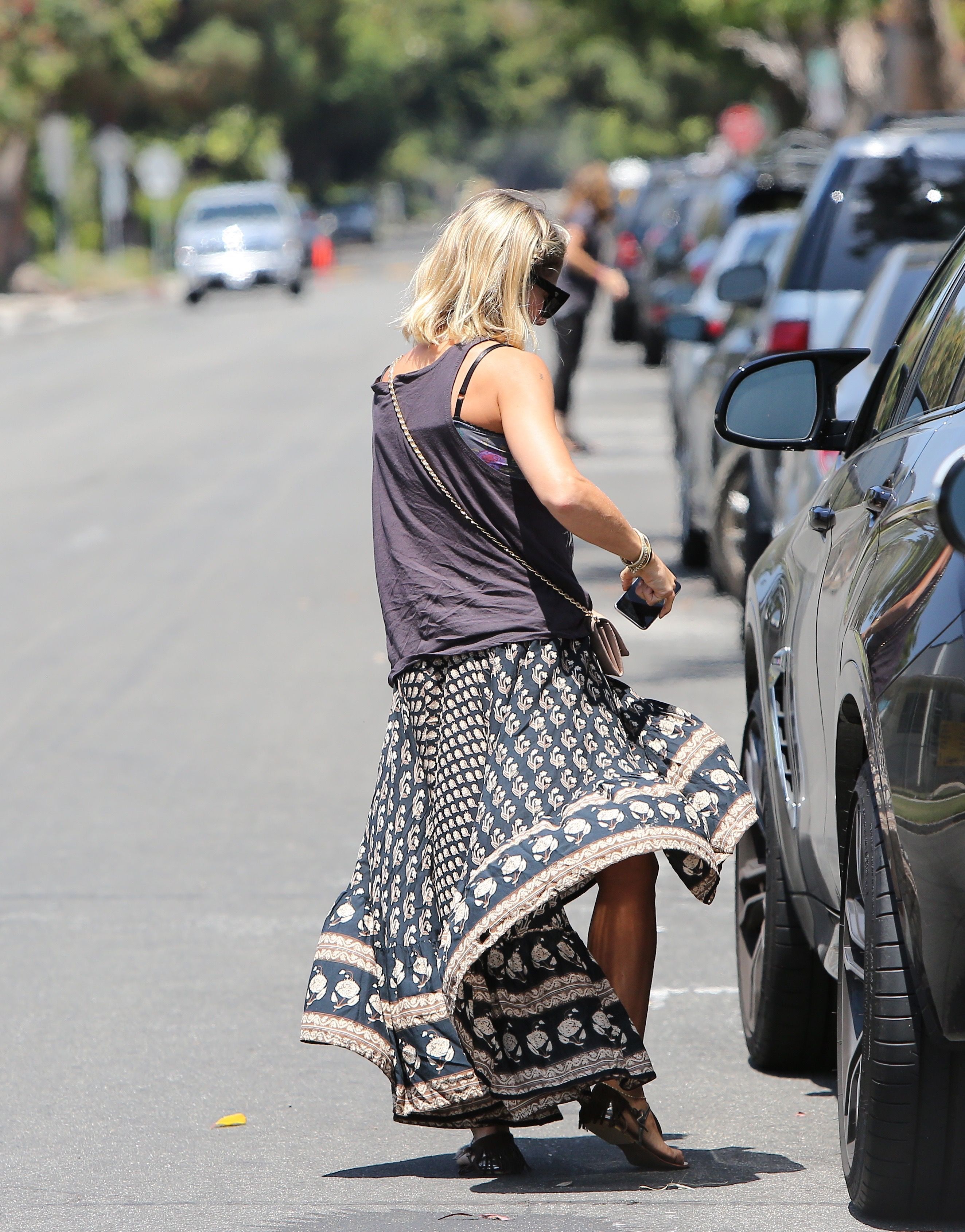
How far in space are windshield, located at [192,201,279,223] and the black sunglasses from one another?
1642 inches

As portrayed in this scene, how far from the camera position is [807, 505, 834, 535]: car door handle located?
4094mm

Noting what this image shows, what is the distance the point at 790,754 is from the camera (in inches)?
167

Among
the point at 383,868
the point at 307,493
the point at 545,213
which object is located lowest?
the point at 307,493

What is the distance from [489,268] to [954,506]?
137 centimetres

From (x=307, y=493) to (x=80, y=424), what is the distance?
586 cm

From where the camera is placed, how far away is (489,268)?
3818 mm

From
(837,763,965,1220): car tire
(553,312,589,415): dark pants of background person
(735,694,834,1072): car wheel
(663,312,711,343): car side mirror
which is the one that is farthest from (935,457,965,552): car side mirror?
(553,312,589,415): dark pants of background person

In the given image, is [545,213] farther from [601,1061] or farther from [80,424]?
[80,424]

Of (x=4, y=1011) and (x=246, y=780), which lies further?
(x=246, y=780)

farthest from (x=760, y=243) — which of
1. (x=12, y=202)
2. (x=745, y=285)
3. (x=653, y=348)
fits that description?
(x=12, y=202)

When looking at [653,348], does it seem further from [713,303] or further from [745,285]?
[745,285]

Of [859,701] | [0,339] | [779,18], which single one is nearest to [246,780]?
[859,701]

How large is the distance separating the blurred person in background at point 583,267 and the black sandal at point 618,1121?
12327 millimetres

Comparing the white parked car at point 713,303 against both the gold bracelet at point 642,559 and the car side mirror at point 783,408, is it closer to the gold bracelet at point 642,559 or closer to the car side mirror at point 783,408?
the car side mirror at point 783,408
